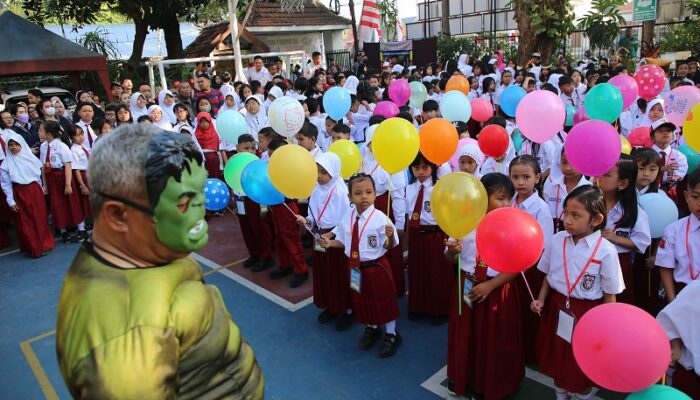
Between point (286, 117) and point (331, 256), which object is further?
point (286, 117)

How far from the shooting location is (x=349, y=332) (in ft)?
13.5

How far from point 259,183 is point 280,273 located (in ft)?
5.02

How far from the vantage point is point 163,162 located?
52.2 inches

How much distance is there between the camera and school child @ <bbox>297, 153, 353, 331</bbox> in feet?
13.7

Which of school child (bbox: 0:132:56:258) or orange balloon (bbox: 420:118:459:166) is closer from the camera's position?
orange balloon (bbox: 420:118:459:166)

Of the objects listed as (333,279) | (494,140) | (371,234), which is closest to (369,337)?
(333,279)

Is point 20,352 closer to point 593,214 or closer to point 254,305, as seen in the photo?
point 254,305

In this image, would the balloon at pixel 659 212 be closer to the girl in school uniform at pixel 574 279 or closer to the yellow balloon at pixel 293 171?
the girl in school uniform at pixel 574 279

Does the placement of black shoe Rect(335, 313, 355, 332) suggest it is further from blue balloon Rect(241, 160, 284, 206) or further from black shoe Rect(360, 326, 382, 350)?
blue balloon Rect(241, 160, 284, 206)

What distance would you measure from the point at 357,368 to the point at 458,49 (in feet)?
59.7

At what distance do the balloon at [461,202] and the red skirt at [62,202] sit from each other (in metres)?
5.70

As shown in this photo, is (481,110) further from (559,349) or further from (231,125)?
(559,349)

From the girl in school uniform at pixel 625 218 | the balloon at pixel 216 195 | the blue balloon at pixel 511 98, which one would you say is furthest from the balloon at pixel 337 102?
the girl in school uniform at pixel 625 218

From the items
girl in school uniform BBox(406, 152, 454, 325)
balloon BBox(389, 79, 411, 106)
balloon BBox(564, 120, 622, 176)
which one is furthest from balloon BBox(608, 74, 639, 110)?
girl in school uniform BBox(406, 152, 454, 325)
